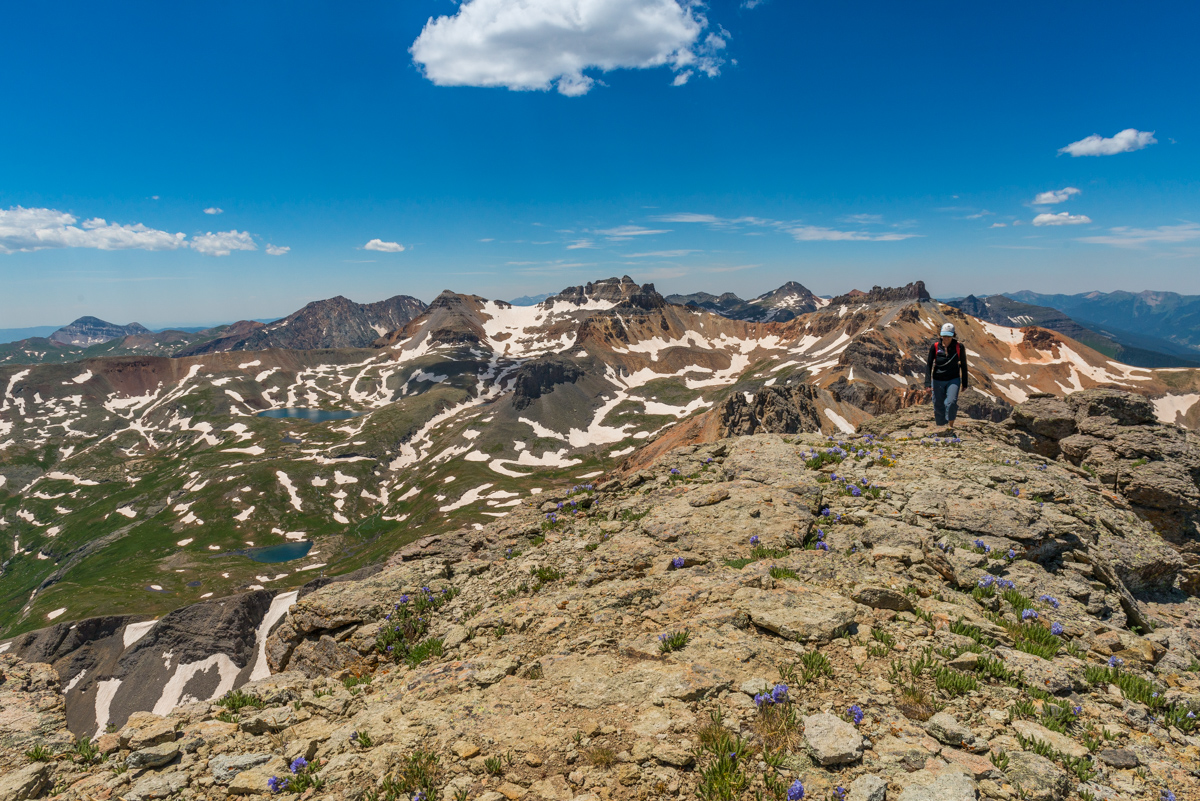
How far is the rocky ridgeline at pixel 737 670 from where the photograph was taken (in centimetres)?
632

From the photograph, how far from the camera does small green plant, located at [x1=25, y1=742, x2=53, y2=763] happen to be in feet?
29.5

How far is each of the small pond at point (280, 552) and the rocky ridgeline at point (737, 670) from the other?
146659 mm

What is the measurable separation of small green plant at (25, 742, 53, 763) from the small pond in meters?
153

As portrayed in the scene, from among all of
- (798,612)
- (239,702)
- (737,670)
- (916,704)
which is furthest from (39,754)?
(916,704)

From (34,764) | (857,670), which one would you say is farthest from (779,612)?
(34,764)

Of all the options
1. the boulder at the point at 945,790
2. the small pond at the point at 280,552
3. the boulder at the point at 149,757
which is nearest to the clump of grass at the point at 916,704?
the boulder at the point at 945,790

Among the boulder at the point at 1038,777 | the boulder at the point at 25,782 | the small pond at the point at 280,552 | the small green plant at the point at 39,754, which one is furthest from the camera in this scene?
the small pond at the point at 280,552

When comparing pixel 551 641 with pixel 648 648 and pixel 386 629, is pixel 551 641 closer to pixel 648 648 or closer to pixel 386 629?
pixel 648 648

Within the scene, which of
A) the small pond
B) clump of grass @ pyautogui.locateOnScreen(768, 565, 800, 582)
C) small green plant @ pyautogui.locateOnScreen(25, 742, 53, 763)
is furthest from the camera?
the small pond

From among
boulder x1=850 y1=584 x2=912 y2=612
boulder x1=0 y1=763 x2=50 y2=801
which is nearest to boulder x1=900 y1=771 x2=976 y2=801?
boulder x1=850 y1=584 x2=912 y2=612

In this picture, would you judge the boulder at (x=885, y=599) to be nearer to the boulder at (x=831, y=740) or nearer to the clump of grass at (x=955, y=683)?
the clump of grass at (x=955, y=683)

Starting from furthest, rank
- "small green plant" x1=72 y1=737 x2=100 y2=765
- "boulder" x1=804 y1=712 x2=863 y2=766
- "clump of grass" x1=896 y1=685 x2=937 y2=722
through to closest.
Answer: "small green plant" x1=72 y1=737 x2=100 y2=765 → "clump of grass" x1=896 y1=685 x2=937 y2=722 → "boulder" x1=804 y1=712 x2=863 y2=766

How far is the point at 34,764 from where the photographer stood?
8625 millimetres

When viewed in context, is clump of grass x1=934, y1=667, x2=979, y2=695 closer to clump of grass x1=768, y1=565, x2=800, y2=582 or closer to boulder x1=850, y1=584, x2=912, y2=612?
boulder x1=850, y1=584, x2=912, y2=612
